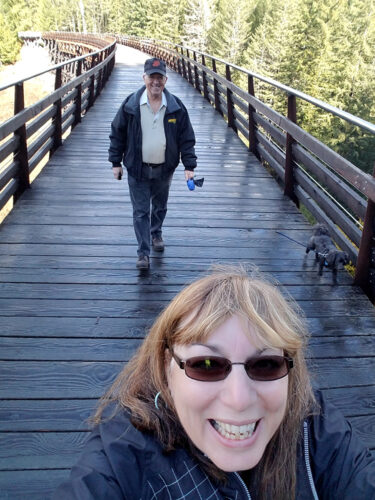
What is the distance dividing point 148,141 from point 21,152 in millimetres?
2003

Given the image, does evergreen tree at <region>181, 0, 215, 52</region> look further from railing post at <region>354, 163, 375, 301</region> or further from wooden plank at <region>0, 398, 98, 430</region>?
wooden plank at <region>0, 398, 98, 430</region>

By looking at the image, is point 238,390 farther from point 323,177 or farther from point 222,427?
point 323,177

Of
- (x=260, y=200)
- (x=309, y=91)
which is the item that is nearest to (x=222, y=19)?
Result: (x=309, y=91)

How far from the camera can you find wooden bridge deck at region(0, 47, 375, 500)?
Answer: 2.33 metres

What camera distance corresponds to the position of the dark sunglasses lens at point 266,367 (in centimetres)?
119

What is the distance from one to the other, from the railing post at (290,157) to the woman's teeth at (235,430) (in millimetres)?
4470

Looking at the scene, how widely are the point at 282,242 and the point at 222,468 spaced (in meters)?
3.41

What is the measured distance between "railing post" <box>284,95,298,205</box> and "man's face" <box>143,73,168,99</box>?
214cm

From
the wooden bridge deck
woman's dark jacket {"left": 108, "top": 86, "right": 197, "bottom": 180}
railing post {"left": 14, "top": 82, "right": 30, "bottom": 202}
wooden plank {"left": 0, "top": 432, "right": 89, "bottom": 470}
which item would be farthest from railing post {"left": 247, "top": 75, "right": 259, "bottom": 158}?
wooden plank {"left": 0, "top": 432, "right": 89, "bottom": 470}

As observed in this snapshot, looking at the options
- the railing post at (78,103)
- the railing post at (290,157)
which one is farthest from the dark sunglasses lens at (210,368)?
the railing post at (78,103)

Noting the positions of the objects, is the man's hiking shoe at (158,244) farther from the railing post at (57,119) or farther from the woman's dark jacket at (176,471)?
the railing post at (57,119)

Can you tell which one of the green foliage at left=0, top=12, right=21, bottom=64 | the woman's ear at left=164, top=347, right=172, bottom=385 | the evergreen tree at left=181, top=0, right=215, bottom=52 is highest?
the evergreen tree at left=181, top=0, right=215, bottom=52

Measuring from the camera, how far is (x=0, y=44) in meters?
67.6

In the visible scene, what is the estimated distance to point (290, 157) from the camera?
17.7ft
